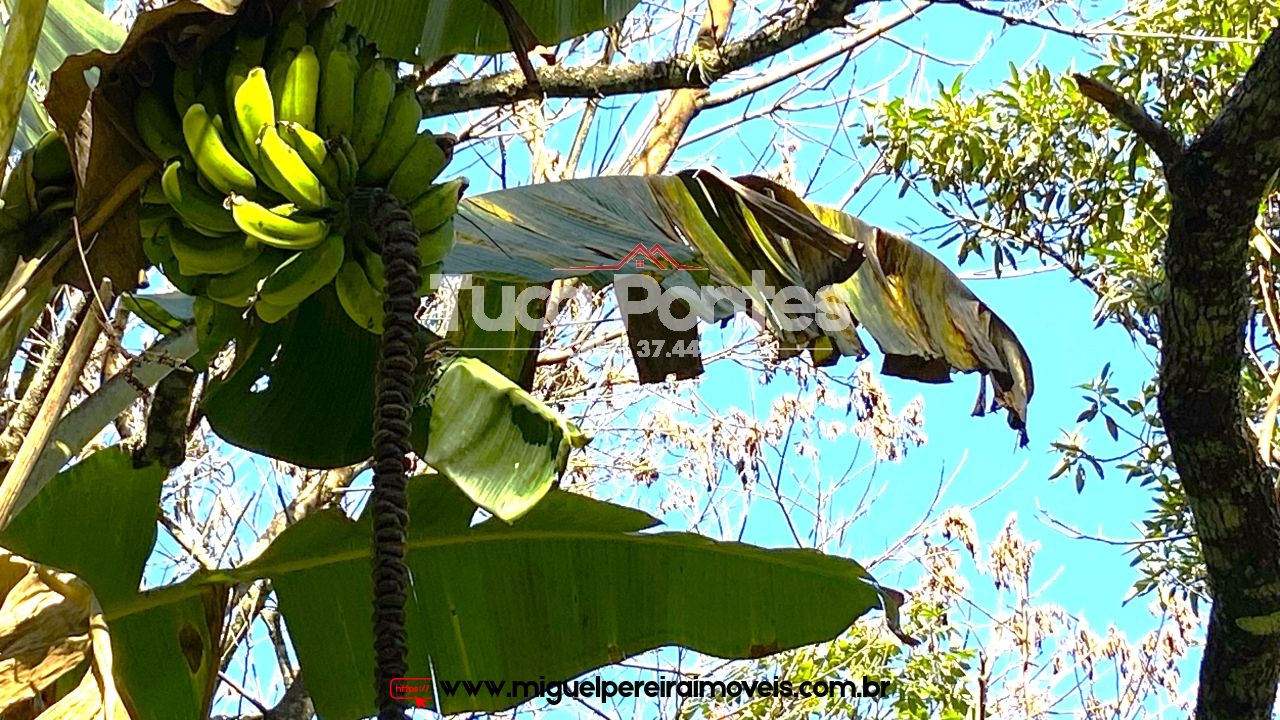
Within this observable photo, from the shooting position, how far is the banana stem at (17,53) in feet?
4.32

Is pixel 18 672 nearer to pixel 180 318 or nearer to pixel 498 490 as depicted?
pixel 180 318

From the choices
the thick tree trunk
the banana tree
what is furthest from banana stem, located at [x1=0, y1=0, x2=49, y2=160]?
the thick tree trunk

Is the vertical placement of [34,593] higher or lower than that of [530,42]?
lower

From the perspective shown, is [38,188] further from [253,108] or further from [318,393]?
[318,393]

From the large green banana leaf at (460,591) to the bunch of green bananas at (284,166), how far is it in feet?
2.26

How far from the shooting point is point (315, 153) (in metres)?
1.31

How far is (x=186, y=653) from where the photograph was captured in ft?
6.68

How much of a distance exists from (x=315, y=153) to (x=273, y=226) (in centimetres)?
9

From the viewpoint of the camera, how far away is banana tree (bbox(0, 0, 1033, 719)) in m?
1.43

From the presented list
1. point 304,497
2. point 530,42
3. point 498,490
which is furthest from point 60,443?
point 304,497

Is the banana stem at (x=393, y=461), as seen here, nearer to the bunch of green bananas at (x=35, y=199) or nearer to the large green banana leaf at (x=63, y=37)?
the bunch of green bananas at (x=35, y=199)

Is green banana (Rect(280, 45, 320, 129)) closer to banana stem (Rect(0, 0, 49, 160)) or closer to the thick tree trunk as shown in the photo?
banana stem (Rect(0, 0, 49, 160))

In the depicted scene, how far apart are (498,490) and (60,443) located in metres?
0.67

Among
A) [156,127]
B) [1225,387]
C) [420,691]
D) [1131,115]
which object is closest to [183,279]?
[156,127]
